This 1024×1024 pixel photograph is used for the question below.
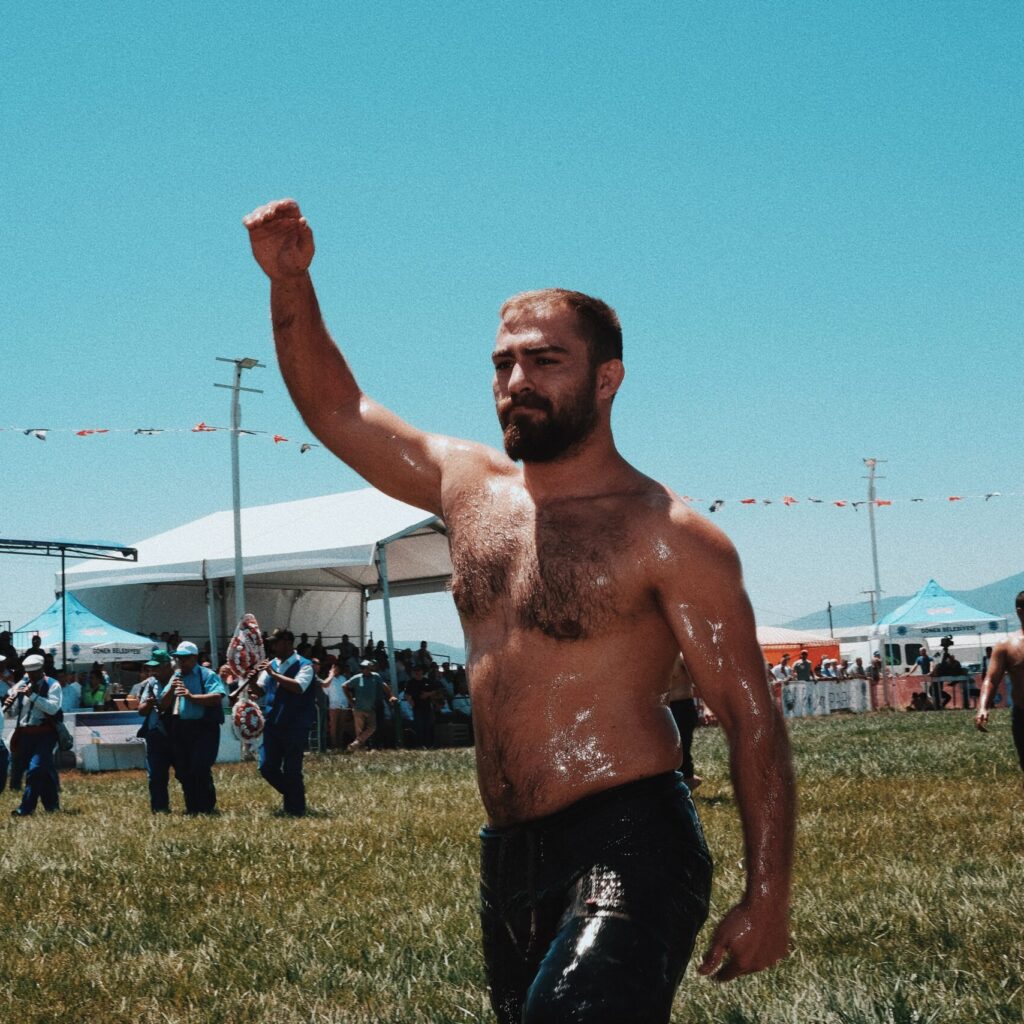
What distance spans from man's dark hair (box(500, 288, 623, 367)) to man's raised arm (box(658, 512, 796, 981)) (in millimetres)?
468

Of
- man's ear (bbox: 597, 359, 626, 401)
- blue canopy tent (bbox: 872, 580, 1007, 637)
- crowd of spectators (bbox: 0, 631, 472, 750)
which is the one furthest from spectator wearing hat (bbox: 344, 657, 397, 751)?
man's ear (bbox: 597, 359, 626, 401)

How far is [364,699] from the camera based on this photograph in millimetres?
24688

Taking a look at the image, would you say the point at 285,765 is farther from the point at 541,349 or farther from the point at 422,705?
the point at 422,705

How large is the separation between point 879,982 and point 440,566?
2869 cm

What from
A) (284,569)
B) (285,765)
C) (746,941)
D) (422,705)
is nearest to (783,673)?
(422,705)

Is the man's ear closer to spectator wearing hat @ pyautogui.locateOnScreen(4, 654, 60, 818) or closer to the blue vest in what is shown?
the blue vest

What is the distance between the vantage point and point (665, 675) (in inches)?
121

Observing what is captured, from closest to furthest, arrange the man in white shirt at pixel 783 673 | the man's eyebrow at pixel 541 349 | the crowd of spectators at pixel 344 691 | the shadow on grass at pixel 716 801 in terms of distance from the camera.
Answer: the man's eyebrow at pixel 541 349, the shadow on grass at pixel 716 801, the crowd of spectators at pixel 344 691, the man in white shirt at pixel 783 673

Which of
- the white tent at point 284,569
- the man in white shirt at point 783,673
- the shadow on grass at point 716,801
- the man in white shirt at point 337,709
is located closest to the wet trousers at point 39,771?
the shadow on grass at point 716,801

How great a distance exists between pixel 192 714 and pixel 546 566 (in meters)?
12.2

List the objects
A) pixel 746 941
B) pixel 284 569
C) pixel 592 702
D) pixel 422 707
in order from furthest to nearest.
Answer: pixel 284 569
pixel 422 707
pixel 592 702
pixel 746 941

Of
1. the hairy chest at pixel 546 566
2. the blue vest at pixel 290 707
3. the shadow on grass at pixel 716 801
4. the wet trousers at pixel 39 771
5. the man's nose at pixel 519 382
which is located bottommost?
the shadow on grass at pixel 716 801

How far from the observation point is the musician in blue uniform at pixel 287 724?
13.3 meters

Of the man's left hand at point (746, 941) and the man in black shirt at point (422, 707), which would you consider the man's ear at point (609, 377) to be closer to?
the man's left hand at point (746, 941)
